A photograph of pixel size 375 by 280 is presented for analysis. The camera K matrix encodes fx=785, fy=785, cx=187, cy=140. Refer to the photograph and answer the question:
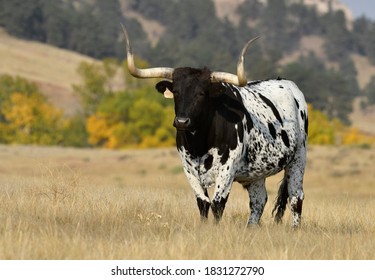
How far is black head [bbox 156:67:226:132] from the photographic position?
9336 mm

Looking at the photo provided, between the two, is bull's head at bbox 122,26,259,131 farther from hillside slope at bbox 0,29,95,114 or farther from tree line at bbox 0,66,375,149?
hillside slope at bbox 0,29,95,114

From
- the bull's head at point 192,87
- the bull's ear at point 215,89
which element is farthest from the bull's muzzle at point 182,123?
the bull's ear at point 215,89

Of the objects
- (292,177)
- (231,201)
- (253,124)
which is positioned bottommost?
(231,201)

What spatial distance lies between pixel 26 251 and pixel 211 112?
3554 millimetres

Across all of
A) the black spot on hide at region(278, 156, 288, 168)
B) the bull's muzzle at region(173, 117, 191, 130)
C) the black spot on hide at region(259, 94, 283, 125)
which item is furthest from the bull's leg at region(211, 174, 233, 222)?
the black spot on hide at region(259, 94, 283, 125)

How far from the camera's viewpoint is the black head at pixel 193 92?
30.6 ft

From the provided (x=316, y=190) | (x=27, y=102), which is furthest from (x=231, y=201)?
(x=27, y=102)

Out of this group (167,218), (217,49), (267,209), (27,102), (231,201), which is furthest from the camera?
(217,49)

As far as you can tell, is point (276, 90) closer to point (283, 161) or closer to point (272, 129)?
point (272, 129)

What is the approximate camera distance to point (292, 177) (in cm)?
1167

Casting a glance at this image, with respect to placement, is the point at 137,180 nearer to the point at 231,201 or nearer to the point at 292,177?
the point at 231,201

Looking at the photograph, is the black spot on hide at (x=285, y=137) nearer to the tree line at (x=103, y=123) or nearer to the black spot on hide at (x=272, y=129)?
the black spot on hide at (x=272, y=129)

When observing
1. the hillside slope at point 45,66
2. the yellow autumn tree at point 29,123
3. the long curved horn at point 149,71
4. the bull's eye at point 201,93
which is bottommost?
the yellow autumn tree at point 29,123

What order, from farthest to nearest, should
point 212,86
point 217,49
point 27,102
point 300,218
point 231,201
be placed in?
1. point 217,49
2. point 27,102
3. point 231,201
4. point 300,218
5. point 212,86
